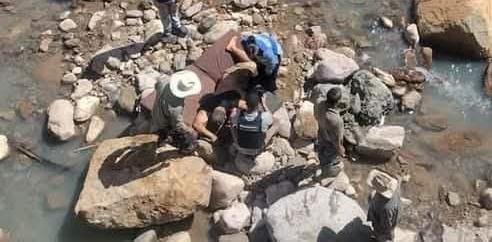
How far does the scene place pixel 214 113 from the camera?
8883 millimetres

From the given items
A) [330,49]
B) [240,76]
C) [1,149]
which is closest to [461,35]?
[330,49]

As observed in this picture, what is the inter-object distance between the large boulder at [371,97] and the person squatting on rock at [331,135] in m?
0.72

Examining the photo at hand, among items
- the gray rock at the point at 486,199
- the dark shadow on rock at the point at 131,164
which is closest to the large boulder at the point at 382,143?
the gray rock at the point at 486,199

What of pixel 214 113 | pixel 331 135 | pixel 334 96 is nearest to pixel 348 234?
pixel 331 135

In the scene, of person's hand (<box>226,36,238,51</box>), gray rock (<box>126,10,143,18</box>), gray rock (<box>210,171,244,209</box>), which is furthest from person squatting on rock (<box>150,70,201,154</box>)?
gray rock (<box>126,10,143,18</box>)

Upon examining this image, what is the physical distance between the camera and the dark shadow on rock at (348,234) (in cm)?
787

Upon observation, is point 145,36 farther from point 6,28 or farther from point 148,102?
point 6,28

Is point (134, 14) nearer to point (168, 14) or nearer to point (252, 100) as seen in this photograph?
point (168, 14)

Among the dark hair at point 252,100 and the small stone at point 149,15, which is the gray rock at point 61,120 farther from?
the dark hair at point 252,100

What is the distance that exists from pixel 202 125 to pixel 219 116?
0.25 metres

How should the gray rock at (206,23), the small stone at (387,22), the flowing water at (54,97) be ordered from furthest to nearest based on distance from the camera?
the small stone at (387,22)
the gray rock at (206,23)
the flowing water at (54,97)

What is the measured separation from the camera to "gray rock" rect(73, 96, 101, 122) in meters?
9.56

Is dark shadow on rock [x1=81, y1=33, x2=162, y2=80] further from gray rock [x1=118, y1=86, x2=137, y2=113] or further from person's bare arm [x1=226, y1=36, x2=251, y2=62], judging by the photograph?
person's bare arm [x1=226, y1=36, x2=251, y2=62]

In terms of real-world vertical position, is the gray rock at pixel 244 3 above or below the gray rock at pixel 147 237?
above
